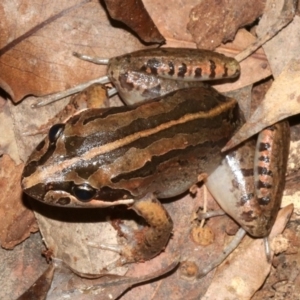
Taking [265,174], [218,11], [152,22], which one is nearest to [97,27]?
[152,22]

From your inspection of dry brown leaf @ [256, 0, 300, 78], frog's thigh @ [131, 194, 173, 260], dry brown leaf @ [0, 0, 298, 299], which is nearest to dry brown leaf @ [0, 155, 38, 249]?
dry brown leaf @ [0, 0, 298, 299]

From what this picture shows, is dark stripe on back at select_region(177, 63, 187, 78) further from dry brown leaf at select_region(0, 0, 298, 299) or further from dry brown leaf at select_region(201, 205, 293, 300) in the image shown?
dry brown leaf at select_region(201, 205, 293, 300)

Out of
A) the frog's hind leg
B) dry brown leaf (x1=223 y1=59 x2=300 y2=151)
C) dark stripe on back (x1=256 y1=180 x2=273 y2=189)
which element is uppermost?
dry brown leaf (x1=223 y1=59 x2=300 y2=151)

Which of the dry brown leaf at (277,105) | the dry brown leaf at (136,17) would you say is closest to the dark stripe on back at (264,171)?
the dry brown leaf at (277,105)

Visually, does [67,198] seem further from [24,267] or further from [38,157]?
[24,267]

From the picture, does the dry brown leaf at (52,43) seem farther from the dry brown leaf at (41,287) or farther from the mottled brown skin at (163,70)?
the dry brown leaf at (41,287)

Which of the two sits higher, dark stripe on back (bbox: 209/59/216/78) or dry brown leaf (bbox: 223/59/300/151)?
dark stripe on back (bbox: 209/59/216/78)
